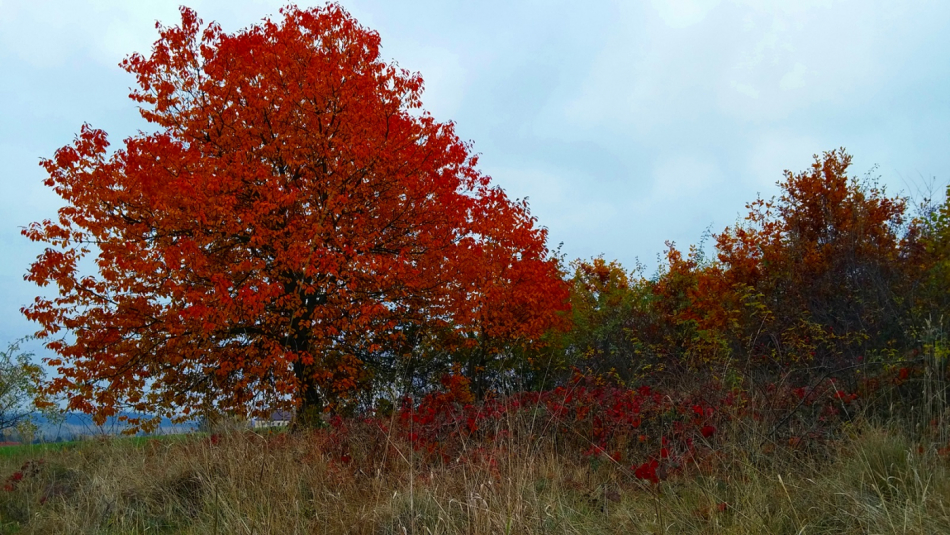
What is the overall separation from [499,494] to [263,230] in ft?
26.2

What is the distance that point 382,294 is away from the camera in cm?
1251

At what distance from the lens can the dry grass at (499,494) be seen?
12.8 feet

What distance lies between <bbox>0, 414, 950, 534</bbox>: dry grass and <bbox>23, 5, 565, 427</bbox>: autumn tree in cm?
364

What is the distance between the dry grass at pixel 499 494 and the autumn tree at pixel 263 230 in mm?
3640

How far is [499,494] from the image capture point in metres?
4.20

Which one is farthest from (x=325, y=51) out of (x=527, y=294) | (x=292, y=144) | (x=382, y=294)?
(x=527, y=294)

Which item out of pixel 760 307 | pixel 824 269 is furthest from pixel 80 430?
pixel 824 269

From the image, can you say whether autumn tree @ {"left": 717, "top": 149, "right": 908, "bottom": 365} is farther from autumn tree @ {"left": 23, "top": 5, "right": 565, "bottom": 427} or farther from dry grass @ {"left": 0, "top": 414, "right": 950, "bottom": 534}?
autumn tree @ {"left": 23, "top": 5, "right": 565, "bottom": 427}

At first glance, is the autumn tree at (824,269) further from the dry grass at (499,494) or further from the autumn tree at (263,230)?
the autumn tree at (263,230)

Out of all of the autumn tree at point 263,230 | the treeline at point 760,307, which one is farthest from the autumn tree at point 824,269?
the autumn tree at point 263,230

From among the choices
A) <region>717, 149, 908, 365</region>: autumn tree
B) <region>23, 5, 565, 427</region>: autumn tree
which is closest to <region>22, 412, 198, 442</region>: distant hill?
<region>23, 5, 565, 427</region>: autumn tree

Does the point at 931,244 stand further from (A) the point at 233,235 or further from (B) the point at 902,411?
(A) the point at 233,235

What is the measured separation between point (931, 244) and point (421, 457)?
591 cm

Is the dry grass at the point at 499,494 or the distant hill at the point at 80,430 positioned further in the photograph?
the distant hill at the point at 80,430
